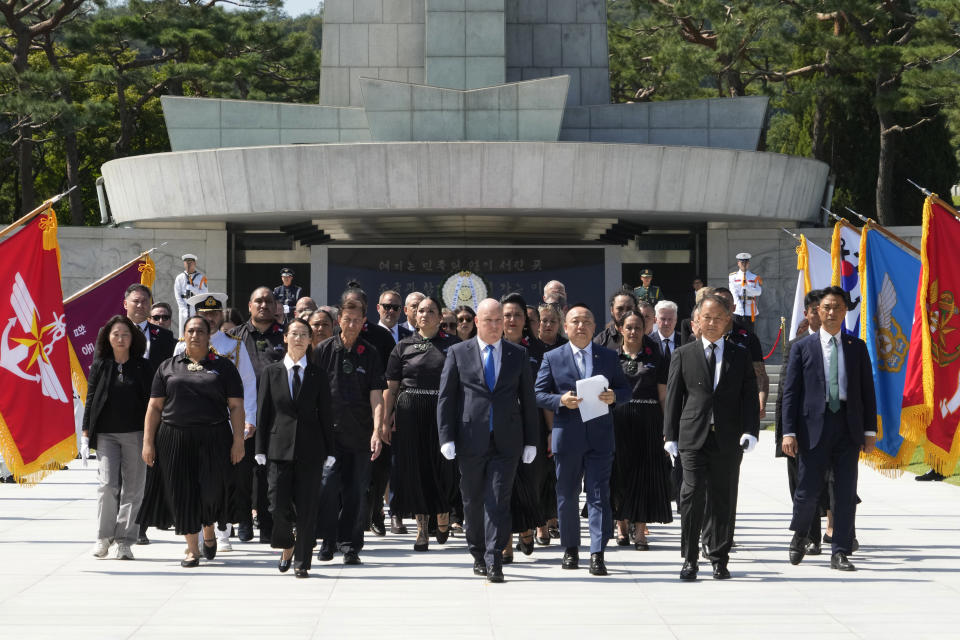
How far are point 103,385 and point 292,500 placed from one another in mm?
1696

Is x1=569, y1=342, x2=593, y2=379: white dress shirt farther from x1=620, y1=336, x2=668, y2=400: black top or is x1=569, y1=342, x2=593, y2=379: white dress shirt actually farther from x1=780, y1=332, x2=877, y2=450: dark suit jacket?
x1=780, y1=332, x2=877, y2=450: dark suit jacket

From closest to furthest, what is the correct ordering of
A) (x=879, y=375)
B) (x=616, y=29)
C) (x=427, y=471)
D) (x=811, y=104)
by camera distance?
1. (x=427, y=471)
2. (x=879, y=375)
3. (x=811, y=104)
4. (x=616, y=29)

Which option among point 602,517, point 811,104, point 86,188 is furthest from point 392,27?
point 86,188

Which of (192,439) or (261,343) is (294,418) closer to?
(192,439)

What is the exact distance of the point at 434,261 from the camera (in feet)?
87.2

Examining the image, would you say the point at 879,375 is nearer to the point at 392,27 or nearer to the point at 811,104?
the point at 392,27

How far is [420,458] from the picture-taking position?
990 centimetres

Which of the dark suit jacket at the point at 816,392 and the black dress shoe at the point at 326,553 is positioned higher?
the dark suit jacket at the point at 816,392

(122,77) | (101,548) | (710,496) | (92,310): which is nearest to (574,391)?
(710,496)

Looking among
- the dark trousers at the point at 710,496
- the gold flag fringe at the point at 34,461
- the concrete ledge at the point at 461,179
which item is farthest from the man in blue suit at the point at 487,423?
the concrete ledge at the point at 461,179

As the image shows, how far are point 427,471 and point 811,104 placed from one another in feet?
95.7

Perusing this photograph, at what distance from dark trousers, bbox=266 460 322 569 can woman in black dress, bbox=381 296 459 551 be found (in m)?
1.35

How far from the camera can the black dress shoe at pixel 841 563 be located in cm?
831

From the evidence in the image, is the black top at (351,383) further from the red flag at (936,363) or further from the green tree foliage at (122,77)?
the green tree foliage at (122,77)
